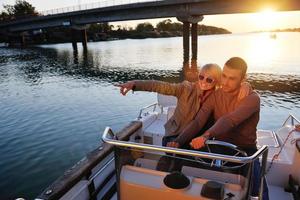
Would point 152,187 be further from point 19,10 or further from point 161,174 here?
point 19,10

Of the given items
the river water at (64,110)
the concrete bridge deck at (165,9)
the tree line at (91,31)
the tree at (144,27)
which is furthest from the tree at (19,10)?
the river water at (64,110)

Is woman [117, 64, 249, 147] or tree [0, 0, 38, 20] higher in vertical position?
tree [0, 0, 38, 20]

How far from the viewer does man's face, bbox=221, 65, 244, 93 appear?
135 inches

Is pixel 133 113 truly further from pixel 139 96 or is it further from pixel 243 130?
pixel 243 130

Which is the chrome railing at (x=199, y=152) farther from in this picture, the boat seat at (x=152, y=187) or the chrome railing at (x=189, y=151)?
the boat seat at (x=152, y=187)

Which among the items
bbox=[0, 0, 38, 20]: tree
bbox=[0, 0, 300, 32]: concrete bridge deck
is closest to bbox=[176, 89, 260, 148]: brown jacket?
bbox=[0, 0, 300, 32]: concrete bridge deck

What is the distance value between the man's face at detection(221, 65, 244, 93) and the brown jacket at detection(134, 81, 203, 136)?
1.59ft

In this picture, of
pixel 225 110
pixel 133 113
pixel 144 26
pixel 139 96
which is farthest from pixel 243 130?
pixel 144 26

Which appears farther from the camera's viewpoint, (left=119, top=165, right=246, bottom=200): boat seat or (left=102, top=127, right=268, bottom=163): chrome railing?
(left=119, top=165, right=246, bottom=200): boat seat

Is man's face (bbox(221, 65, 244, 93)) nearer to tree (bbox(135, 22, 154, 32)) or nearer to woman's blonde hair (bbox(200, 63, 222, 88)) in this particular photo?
woman's blonde hair (bbox(200, 63, 222, 88))

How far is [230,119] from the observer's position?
3.33 meters

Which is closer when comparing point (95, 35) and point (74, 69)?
point (74, 69)

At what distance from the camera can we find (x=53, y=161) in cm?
1020

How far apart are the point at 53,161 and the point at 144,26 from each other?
15460 centimetres
